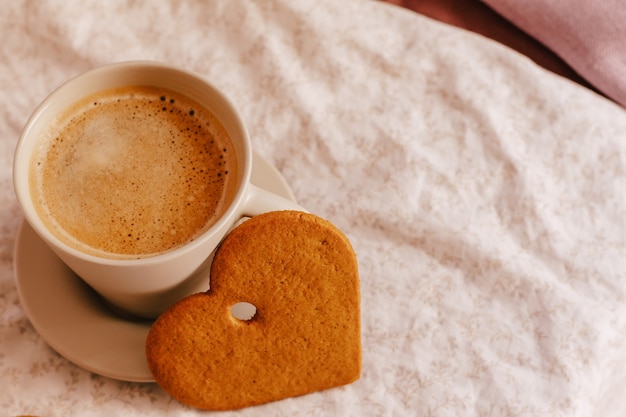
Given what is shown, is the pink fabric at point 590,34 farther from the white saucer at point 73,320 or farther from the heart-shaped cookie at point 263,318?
the white saucer at point 73,320

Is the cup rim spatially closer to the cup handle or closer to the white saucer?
the cup handle

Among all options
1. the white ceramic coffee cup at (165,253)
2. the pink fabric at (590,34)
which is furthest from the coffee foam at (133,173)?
the pink fabric at (590,34)

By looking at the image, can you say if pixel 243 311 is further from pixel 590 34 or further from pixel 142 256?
pixel 590 34

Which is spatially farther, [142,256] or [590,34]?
[590,34]

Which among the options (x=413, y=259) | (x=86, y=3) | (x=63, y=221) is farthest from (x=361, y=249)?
(x=86, y=3)

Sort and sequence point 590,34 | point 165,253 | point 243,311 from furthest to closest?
point 590,34, point 243,311, point 165,253

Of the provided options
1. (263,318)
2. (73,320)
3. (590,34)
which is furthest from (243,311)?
(590,34)
